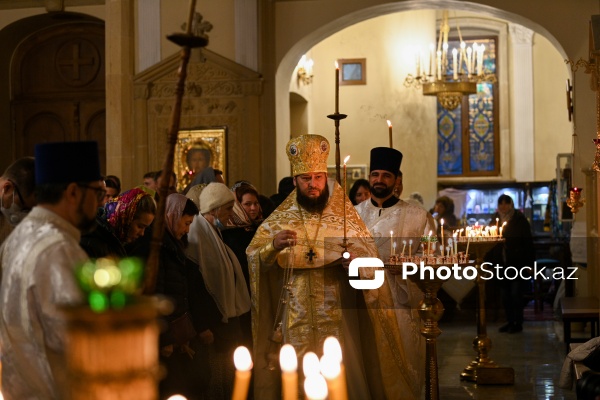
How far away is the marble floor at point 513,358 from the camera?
873 cm

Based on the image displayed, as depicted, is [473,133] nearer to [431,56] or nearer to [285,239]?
[431,56]

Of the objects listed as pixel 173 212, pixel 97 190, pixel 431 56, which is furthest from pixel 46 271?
pixel 431 56

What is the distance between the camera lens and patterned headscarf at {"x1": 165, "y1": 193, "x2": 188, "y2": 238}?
5750mm

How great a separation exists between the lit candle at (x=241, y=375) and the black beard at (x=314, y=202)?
3819 mm

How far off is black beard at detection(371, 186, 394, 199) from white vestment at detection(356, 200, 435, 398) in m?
0.10

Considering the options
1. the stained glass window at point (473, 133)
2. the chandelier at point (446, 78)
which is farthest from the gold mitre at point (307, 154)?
the stained glass window at point (473, 133)

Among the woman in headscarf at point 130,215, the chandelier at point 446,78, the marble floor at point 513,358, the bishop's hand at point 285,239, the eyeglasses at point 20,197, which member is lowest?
the marble floor at point 513,358

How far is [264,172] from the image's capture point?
12.9m

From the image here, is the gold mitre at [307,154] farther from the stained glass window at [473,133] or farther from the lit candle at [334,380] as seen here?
the stained glass window at [473,133]

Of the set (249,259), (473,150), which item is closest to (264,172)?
(249,259)

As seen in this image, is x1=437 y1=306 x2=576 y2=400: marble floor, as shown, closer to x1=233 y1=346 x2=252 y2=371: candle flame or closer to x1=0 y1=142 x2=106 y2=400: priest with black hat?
x1=0 y1=142 x2=106 y2=400: priest with black hat

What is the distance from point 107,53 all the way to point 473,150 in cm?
1012

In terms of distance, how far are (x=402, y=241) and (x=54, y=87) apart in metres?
8.46

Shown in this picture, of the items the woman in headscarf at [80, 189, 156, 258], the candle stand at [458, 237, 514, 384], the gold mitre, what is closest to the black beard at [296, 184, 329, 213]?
the gold mitre
